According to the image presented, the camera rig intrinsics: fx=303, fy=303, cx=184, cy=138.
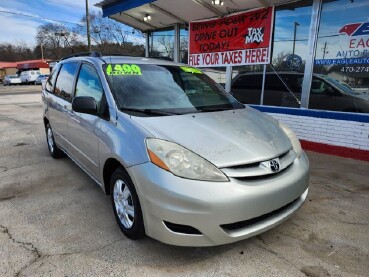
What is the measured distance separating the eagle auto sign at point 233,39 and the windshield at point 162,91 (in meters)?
3.45

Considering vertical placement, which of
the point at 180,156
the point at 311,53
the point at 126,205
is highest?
the point at 311,53

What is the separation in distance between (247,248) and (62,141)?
3.23 metres

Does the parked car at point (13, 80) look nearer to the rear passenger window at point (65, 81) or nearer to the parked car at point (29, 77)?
the parked car at point (29, 77)

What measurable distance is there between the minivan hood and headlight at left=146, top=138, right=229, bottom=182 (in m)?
0.05

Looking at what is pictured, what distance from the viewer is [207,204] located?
220cm

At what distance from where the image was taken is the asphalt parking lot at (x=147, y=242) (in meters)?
2.43

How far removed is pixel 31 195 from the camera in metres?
3.84

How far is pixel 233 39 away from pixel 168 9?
182cm

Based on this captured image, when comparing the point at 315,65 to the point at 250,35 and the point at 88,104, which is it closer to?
the point at 250,35

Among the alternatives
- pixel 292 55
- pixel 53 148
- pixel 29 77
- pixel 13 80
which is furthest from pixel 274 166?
pixel 13 80

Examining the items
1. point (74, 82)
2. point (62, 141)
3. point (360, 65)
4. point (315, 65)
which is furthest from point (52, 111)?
point (360, 65)

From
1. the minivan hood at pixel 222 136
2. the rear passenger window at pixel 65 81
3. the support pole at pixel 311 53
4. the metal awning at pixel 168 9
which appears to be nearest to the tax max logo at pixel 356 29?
the support pole at pixel 311 53

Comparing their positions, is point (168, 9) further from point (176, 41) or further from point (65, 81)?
point (65, 81)

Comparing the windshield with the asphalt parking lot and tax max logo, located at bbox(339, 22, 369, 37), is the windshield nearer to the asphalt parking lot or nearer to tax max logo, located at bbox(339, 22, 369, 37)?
the asphalt parking lot
